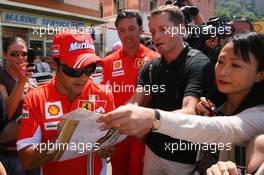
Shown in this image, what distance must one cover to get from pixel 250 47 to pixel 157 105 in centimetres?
104

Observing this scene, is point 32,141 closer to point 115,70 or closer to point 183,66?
point 183,66

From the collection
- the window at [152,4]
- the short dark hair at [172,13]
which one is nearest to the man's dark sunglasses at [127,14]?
the short dark hair at [172,13]

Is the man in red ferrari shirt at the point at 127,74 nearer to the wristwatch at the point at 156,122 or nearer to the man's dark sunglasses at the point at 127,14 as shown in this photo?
the man's dark sunglasses at the point at 127,14

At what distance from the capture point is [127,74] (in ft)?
10.7

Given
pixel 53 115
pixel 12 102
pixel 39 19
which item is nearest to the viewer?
pixel 53 115

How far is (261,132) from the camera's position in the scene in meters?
1.43

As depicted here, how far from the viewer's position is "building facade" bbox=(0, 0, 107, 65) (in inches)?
587

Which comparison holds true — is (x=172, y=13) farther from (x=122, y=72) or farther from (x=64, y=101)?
(x=64, y=101)

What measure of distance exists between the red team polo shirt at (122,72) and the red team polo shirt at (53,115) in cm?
107

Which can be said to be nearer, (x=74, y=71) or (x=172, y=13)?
(x=74, y=71)

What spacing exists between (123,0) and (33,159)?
28.7 metres

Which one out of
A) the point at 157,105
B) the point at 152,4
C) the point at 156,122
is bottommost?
the point at 157,105

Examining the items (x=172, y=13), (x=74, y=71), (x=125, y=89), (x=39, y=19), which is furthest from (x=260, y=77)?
(x=39, y=19)

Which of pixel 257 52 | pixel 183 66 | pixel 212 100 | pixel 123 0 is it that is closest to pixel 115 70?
pixel 183 66
